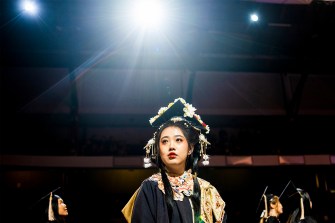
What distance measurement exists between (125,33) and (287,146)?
436cm

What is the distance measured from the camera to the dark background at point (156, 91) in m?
6.31

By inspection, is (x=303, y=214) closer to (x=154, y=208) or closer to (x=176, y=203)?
(x=176, y=203)

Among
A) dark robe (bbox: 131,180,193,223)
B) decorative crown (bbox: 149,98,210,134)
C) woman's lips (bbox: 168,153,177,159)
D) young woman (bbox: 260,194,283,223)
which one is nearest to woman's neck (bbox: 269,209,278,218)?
young woman (bbox: 260,194,283,223)

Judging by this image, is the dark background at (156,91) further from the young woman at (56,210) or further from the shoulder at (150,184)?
the shoulder at (150,184)

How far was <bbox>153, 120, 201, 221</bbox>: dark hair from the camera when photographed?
224 cm

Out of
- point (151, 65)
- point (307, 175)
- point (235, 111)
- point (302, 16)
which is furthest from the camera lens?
point (235, 111)

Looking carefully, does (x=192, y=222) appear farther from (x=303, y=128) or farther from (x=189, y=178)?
(x=303, y=128)

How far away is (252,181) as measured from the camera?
287 inches

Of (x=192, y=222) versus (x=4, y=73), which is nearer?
(x=192, y=222)

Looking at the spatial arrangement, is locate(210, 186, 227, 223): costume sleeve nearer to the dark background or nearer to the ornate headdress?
the ornate headdress

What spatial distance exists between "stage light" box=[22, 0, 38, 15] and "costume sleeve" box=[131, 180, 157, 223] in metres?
4.66

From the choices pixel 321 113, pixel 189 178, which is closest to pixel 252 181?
pixel 321 113

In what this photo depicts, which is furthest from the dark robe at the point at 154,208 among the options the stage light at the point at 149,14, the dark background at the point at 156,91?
the stage light at the point at 149,14

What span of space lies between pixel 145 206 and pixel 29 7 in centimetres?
484
